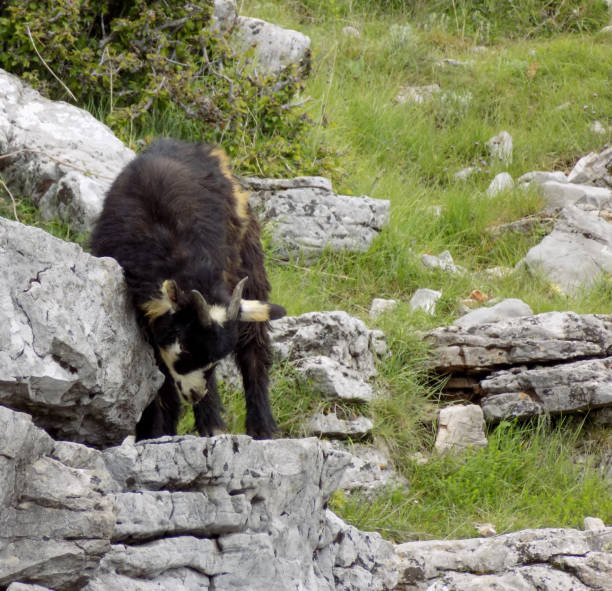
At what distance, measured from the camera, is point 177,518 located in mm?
3584

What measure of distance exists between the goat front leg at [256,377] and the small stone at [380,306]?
1659mm

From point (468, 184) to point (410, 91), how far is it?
2031 millimetres

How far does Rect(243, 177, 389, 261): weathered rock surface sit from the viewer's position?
7.70 meters

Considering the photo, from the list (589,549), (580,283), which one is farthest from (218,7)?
(589,549)

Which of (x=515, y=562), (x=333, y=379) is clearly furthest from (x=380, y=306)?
(x=515, y=562)

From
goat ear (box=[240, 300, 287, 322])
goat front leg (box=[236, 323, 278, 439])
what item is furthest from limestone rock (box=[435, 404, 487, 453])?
goat ear (box=[240, 300, 287, 322])

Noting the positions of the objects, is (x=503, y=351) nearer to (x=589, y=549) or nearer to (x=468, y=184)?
(x=589, y=549)

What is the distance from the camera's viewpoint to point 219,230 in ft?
16.7

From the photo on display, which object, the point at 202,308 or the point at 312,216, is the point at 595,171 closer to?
the point at 312,216

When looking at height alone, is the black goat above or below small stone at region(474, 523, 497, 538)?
above

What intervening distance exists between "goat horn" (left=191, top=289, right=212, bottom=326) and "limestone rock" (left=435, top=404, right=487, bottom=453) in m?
2.11

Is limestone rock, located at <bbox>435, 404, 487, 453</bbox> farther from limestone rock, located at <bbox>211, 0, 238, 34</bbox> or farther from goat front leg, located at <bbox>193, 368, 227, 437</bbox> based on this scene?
limestone rock, located at <bbox>211, 0, 238, 34</bbox>

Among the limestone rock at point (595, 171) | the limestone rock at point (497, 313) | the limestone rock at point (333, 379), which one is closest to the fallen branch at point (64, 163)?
the limestone rock at point (333, 379)

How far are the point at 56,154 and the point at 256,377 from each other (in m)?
2.43
